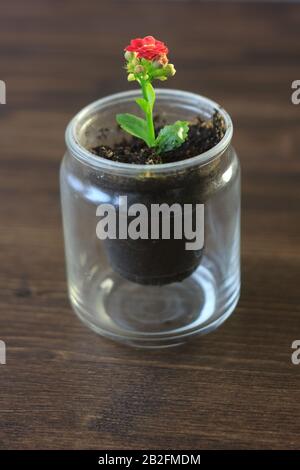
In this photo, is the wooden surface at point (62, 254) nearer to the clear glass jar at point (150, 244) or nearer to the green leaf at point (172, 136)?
the clear glass jar at point (150, 244)

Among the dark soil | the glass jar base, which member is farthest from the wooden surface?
the dark soil

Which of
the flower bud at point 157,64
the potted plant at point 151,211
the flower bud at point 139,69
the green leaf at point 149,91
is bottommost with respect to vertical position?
the potted plant at point 151,211

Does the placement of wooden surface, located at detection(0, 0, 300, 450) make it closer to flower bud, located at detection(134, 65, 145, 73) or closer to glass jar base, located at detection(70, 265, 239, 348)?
glass jar base, located at detection(70, 265, 239, 348)

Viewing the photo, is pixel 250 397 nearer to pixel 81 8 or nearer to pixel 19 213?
pixel 19 213

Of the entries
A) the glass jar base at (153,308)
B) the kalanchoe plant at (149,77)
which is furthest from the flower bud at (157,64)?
the glass jar base at (153,308)

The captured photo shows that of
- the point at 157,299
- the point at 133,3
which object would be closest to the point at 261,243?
the point at 157,299

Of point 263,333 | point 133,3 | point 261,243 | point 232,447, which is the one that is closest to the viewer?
point 232,447
